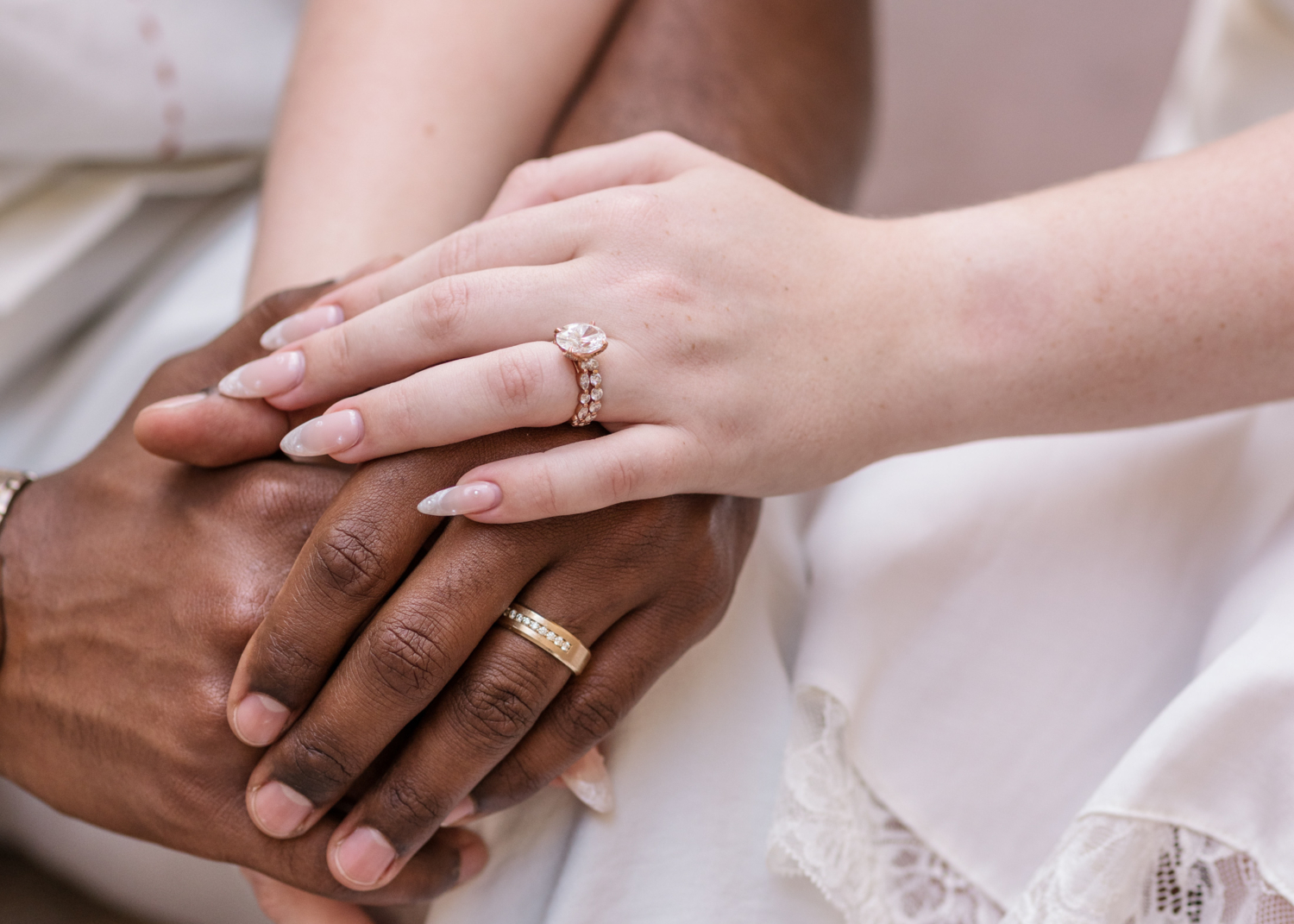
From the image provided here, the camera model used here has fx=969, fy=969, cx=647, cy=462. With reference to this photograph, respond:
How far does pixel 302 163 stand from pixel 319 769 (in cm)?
59

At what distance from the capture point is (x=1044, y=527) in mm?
879

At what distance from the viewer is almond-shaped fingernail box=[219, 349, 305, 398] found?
72cm

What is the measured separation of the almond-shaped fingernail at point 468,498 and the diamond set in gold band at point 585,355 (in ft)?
0.27

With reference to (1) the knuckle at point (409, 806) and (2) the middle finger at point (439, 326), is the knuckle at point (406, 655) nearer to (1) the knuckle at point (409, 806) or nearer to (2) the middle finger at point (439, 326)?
(1) the knuckle at point (409, 806)

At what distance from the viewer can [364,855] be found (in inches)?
26.7

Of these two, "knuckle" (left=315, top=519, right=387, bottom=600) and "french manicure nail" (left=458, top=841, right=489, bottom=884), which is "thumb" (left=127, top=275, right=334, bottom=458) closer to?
"knuckle" (left=315, top=519, right=387, bottom=600)

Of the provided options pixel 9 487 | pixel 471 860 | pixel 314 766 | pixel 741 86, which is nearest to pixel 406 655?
pixel 314 766

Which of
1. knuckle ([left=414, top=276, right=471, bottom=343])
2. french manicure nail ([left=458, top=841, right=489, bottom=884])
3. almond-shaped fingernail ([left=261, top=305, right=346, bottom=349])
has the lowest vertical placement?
french manicure nail ([left=458, top=841, right=489, bottom=884])

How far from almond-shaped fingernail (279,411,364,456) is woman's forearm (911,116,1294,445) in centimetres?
44

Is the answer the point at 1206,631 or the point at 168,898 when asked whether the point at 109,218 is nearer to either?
the point at 168,898

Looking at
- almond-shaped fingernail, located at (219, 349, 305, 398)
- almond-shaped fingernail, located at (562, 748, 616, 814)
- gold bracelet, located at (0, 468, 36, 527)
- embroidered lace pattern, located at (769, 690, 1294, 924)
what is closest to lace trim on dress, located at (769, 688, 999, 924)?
embroidered lace pattern, located at (769, 690, 1294, 924)

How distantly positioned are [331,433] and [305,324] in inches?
5.3

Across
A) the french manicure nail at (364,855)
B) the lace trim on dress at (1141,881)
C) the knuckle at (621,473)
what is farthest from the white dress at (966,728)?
the knuckle at (621,473)

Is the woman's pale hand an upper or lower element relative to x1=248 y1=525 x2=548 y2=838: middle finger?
upper
